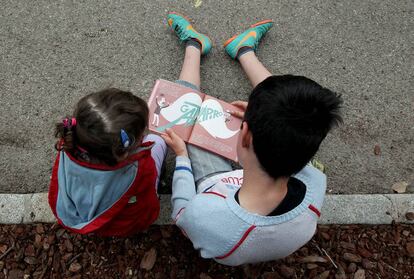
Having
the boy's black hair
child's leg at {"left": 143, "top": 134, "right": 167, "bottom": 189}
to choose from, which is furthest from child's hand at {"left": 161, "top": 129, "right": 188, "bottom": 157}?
the boy's black hair

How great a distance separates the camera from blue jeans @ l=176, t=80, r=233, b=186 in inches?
79.8

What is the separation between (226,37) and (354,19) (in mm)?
1049

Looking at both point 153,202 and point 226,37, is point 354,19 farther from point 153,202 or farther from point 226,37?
point 153,202

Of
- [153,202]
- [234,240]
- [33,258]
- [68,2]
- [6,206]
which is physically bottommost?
[33,258]

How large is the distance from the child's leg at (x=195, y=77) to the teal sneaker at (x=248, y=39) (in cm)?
16

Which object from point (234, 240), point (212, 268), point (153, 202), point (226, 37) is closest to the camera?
point (234, 240)

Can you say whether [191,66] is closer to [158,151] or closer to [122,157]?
[158,151]

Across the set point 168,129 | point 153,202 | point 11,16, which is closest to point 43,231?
point 153,202

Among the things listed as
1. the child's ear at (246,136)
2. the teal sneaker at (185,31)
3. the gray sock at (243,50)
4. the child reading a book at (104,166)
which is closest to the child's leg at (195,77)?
the teal sneaker at (185,31)

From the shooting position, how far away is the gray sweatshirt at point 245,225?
4.42 ft

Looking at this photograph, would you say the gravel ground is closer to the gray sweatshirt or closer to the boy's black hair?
the gray sweatshirt

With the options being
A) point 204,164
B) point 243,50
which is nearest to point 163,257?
point 204,164

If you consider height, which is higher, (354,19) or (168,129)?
(354,19)

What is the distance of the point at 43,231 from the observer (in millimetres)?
2041
